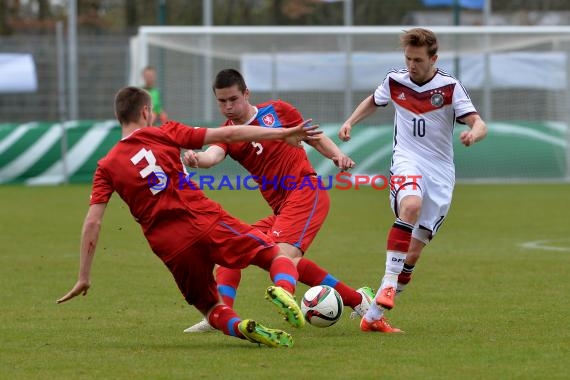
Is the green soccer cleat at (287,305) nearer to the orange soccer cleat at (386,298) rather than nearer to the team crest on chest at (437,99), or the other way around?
the orange soccer cleat at (386,298)

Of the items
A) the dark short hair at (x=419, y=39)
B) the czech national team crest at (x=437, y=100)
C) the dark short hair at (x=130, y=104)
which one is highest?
the dark short hair at (x=419, y=39)

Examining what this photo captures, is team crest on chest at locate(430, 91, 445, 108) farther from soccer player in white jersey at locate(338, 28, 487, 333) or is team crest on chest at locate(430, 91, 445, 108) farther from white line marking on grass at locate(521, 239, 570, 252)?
white line marking on grass at locate(521, 239, 570, 252)

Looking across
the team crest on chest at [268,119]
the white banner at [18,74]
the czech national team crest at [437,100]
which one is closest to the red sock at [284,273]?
the team crest on chest at [268,119]

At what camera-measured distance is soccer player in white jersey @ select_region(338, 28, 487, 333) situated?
7.77 m

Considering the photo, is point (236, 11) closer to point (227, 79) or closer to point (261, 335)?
point (227, 79)

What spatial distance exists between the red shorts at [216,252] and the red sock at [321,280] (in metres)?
0.96

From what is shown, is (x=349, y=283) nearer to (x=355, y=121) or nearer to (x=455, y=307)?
(x=455, y=307)

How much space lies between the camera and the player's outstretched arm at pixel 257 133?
664 centimetres

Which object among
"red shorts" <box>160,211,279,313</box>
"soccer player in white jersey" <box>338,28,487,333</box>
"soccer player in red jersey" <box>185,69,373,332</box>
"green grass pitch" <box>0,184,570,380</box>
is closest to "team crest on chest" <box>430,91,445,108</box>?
"soccer player in white jersey" <box>338,28,487,333</box>

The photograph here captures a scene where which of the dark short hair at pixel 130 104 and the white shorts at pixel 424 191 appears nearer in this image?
the dark short hair at pixel 130 104

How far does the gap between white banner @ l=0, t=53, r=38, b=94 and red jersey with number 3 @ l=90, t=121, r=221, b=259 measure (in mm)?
20805

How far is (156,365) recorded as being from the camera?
21.1 ft

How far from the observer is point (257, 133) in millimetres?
6656

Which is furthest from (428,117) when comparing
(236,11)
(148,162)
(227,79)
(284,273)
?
(236,11)
